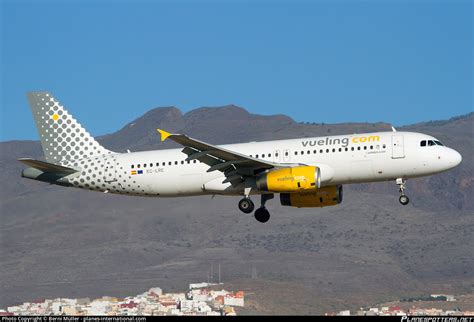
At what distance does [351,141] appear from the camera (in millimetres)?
53438

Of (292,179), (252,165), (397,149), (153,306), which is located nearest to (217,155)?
(252,165)

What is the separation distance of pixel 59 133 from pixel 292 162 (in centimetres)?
1513

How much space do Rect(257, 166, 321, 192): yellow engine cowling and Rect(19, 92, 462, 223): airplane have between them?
5 cm

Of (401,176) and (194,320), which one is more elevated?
(401,176)

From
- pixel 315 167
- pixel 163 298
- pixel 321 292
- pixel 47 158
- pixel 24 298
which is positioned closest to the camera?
pixel 315 167

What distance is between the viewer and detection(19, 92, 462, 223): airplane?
53.0 meters

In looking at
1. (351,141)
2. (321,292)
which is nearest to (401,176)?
(351,141)

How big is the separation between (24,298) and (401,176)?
140451 mm

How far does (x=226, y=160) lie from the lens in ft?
178

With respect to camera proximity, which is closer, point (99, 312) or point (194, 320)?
point (194, 320)

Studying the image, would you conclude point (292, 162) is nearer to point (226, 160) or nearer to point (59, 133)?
point (226, 160)

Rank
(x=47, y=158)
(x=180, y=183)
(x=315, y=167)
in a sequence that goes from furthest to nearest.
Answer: (x=47, y=158), (x=180, y=183), (x=315, y=167)

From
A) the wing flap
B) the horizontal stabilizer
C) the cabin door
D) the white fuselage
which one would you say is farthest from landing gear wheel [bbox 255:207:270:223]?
the horizontal stabilizer

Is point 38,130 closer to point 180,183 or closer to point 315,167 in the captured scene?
point 180,183
